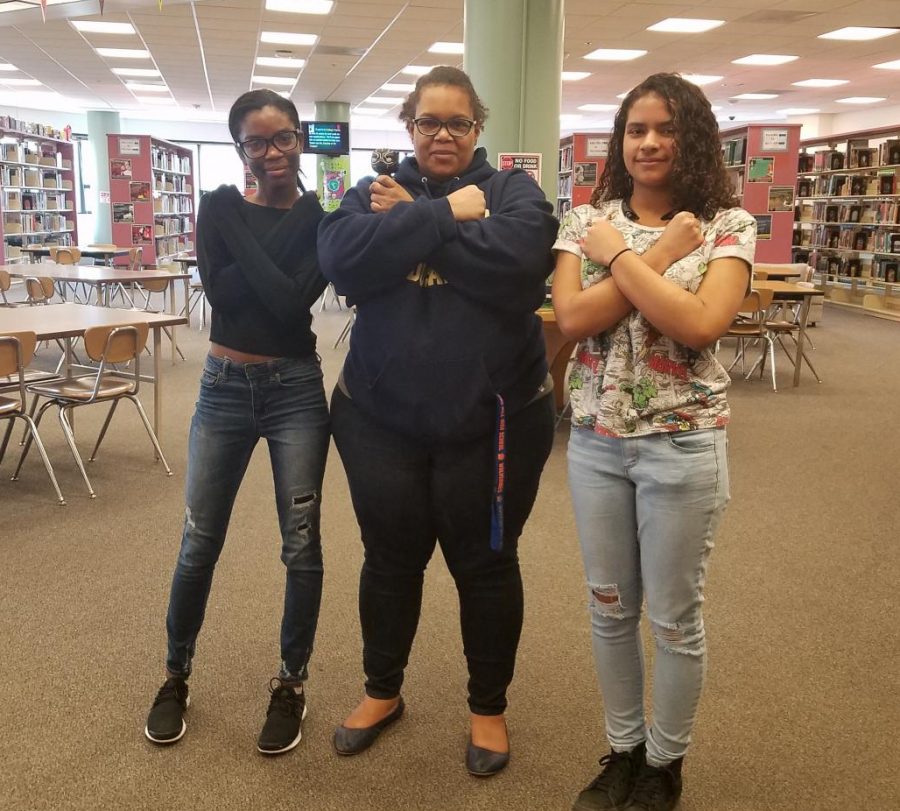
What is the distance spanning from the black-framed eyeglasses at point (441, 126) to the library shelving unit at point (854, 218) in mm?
11296

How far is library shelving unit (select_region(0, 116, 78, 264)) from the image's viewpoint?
13.0 metres

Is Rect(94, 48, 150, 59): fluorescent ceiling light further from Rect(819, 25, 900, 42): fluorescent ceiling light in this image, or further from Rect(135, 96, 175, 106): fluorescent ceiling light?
Rect(819, 25, 900, 42): fluorescent ceiling light

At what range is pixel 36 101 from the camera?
59.3 feet

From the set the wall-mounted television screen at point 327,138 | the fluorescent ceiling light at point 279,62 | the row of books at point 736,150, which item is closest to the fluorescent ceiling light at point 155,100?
the wall-mounted television screen at point 327,138

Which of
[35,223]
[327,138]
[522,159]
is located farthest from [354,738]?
[35,223]

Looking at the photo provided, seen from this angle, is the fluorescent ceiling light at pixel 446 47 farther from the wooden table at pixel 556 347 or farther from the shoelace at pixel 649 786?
the shoelace at pixel 649 786

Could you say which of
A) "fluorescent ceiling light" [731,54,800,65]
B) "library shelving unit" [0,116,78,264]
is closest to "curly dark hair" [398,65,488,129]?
"fluorescent ceiling light" [731,54,800,65]

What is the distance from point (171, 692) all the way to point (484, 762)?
31.7 inches

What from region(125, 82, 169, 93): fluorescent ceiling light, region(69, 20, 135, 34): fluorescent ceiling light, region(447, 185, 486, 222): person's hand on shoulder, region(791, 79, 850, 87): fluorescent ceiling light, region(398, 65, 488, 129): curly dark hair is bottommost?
region(447, 185, 486, 222): person's hand on shoulder

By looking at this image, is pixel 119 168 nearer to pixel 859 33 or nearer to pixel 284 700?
pixel 859 33

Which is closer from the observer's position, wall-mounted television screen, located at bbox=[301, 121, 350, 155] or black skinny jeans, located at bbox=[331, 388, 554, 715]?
black skinny jeans, located at bbox=[331, 388, 554, 715]

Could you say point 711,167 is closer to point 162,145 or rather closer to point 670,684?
point 670,684

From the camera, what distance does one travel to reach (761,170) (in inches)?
417

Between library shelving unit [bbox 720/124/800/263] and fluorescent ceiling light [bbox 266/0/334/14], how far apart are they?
16.2 ft
